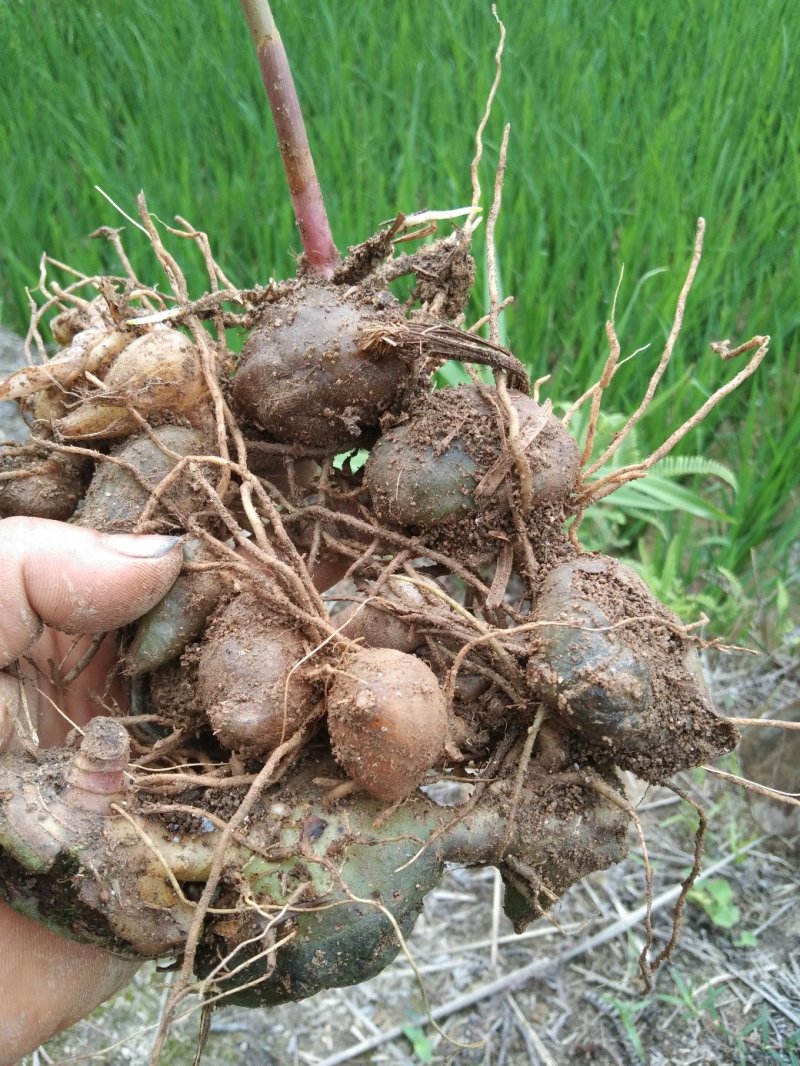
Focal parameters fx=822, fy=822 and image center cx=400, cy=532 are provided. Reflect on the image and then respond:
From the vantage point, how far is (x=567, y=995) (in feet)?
5.75

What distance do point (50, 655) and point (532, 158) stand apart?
205 centimetres

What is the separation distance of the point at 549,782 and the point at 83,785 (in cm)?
60

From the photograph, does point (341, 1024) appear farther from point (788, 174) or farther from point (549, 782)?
point (788, 174)

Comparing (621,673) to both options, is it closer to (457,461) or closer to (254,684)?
(457,461)

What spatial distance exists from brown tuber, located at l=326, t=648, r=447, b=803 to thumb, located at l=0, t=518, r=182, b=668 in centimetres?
30

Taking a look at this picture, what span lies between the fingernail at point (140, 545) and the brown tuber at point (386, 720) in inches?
11.7

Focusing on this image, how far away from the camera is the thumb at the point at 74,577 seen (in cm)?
108

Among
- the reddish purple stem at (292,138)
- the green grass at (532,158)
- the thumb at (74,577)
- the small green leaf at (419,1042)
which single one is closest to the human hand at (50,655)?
the thumb at (74,577)

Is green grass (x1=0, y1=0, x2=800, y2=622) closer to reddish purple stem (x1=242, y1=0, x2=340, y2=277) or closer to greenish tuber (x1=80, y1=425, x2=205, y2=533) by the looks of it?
reddish purple stem (x1=242, y1=0, x2=340, y2=277)

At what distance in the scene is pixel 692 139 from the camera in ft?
8.29

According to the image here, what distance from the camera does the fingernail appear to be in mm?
1085

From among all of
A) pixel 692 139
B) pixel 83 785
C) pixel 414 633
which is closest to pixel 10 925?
pixel 83 785

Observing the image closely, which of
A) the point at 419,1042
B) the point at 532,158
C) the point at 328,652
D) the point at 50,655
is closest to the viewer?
the point at 328,652

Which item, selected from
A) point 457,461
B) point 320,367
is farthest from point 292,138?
point 457,461
